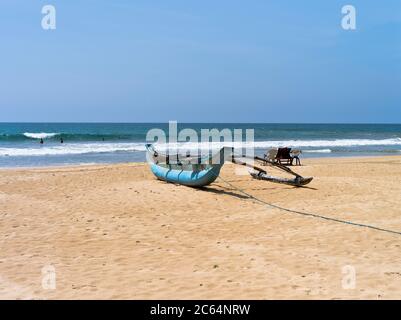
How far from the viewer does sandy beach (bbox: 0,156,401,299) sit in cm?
490

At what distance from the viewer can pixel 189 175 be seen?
39.7 ft

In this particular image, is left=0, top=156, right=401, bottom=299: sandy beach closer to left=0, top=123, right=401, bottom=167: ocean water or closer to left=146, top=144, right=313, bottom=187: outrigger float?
left=146, top=144, right=313, bottom=187: outrigger float

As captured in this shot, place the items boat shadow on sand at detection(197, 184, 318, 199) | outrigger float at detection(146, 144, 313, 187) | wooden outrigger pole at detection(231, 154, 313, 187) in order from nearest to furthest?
boat shadow on sand at detection(197, 184, 318, 199), outrigger float at detection(146, 144, 313, 187), wooden outrigger pole at detection(231, 154, 313, 187)

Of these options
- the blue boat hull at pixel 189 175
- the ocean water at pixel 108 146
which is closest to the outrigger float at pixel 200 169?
the blue boat hull at pixel 189 175

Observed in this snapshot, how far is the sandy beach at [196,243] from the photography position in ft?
16.1

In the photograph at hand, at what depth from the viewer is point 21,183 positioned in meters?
13.1

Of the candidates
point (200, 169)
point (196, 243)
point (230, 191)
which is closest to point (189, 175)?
point (200, 169)

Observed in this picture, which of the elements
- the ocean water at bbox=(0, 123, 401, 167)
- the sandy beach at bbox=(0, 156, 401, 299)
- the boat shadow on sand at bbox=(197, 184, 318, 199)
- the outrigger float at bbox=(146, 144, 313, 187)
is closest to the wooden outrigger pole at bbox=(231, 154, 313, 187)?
the outrigger float at bbox=(146, 144, 313, 187)

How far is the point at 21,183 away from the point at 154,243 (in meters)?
7.80

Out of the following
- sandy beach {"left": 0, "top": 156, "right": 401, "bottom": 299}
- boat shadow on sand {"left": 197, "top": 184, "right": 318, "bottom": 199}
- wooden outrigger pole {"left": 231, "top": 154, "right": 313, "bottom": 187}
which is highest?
wooden outrigger pole {"left": 231, "top": 154, "right": 313, "bottom": 187}

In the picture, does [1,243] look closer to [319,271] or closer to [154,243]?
[154,243]

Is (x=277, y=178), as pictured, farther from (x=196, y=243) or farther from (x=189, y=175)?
(x=196, y=243)
